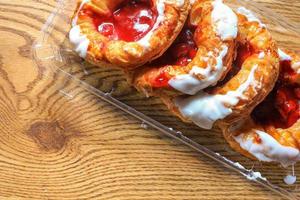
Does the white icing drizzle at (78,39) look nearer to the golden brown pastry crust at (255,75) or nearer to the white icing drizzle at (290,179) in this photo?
the golden brown pastry crust at (255,75)

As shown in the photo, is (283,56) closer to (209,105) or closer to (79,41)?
(209,105)

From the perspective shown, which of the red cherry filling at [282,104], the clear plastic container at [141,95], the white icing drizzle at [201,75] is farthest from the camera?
the clear plastic container at [141,95]

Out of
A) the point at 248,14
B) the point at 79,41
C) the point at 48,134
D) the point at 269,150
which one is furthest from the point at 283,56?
the point at 48,134

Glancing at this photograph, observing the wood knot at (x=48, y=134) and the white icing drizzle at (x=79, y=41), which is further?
the wood knot at (x=48, y=134)

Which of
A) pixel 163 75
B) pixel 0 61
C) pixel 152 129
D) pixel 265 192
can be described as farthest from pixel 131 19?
pixel 265 192

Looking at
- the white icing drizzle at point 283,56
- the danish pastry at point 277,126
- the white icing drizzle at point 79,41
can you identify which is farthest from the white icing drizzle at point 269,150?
the white icing drizzle at point 79,41

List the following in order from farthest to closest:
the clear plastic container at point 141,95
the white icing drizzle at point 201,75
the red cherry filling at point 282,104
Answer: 1. the clear plastic container at point 141,95
2. the red cherry filling at point 282,104
3. the white icing drizzle at point 201,75

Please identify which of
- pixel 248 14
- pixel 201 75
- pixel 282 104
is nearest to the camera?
pixel 201 75
